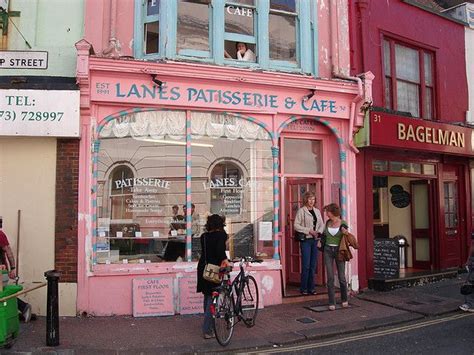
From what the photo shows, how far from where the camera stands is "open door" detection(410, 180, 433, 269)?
470 inches

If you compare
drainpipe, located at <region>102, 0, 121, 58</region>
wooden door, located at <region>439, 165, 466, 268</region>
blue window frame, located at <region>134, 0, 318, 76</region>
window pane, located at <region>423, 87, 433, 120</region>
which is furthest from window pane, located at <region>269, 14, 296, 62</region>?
wooden door, located at <region>439, 165, 466, 268</region>

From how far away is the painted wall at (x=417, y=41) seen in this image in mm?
10391

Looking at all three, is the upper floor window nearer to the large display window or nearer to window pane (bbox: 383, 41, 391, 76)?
window pane (bbox: 383, 41, 391, 76)

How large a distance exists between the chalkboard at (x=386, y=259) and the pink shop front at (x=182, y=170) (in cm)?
72

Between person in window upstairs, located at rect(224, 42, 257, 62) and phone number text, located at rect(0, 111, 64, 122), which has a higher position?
person in window upstairs, located at rect(224, 42, 257, 62)

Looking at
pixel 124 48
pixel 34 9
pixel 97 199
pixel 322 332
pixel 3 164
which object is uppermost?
pixel 34 9

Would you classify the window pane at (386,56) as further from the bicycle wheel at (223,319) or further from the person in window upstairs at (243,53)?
the bicycle wheel at (223,319)

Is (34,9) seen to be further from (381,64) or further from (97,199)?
(381,64)

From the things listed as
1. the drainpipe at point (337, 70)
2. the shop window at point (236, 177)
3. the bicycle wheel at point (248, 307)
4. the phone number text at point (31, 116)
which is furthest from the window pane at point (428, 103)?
the phone number text at point (31, 116)

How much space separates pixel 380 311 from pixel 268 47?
210 inches

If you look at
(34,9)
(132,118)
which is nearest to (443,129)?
(132,118)

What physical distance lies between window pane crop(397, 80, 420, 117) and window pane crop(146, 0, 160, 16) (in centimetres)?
600

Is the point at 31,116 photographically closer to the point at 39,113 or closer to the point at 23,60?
the point at 39,113

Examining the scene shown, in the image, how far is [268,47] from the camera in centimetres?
941
